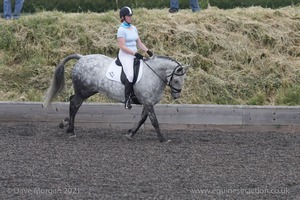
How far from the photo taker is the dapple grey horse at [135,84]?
35.6ft

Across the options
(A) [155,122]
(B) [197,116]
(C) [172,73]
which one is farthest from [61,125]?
(B) [197,116]

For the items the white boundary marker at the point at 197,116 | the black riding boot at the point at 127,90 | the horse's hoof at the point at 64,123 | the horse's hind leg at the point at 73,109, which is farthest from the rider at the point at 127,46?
the horse's hoof at the point at 64,123

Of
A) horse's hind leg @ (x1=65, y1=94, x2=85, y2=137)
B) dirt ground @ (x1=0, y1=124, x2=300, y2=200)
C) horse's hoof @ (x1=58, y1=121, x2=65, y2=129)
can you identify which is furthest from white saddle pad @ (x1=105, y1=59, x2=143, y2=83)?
horse's hoof @ (x1=58, y1=121, x2=65, y2=129)

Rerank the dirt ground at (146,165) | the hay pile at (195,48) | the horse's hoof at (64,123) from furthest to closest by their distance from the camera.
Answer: the hay pile at (195,48) < the horse's hoof at (64,123) < the dirt ground at (146,165)

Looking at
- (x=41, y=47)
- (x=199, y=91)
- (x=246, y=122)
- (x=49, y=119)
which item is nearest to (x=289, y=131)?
(x=246, y=122)

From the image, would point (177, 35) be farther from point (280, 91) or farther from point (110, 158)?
point (110, 158)

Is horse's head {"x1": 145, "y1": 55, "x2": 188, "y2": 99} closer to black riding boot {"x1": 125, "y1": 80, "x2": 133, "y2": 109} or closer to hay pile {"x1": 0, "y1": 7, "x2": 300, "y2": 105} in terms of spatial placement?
black riding boot {"x1": 125, "y1": 80, "x2": 133, "y2": 109}

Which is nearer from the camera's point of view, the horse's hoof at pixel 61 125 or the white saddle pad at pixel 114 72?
the white saddle pad at pixel 114 72

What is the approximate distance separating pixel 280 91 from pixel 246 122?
1.31 m

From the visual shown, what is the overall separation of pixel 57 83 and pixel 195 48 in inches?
126

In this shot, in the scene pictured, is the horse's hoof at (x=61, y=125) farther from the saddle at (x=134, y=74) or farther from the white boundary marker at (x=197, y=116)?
the saddle at (x=134, y=74)

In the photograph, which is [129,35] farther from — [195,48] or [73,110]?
[195,48]

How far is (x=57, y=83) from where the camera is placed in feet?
37.8

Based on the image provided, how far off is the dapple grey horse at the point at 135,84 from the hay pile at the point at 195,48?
4.29 ft
